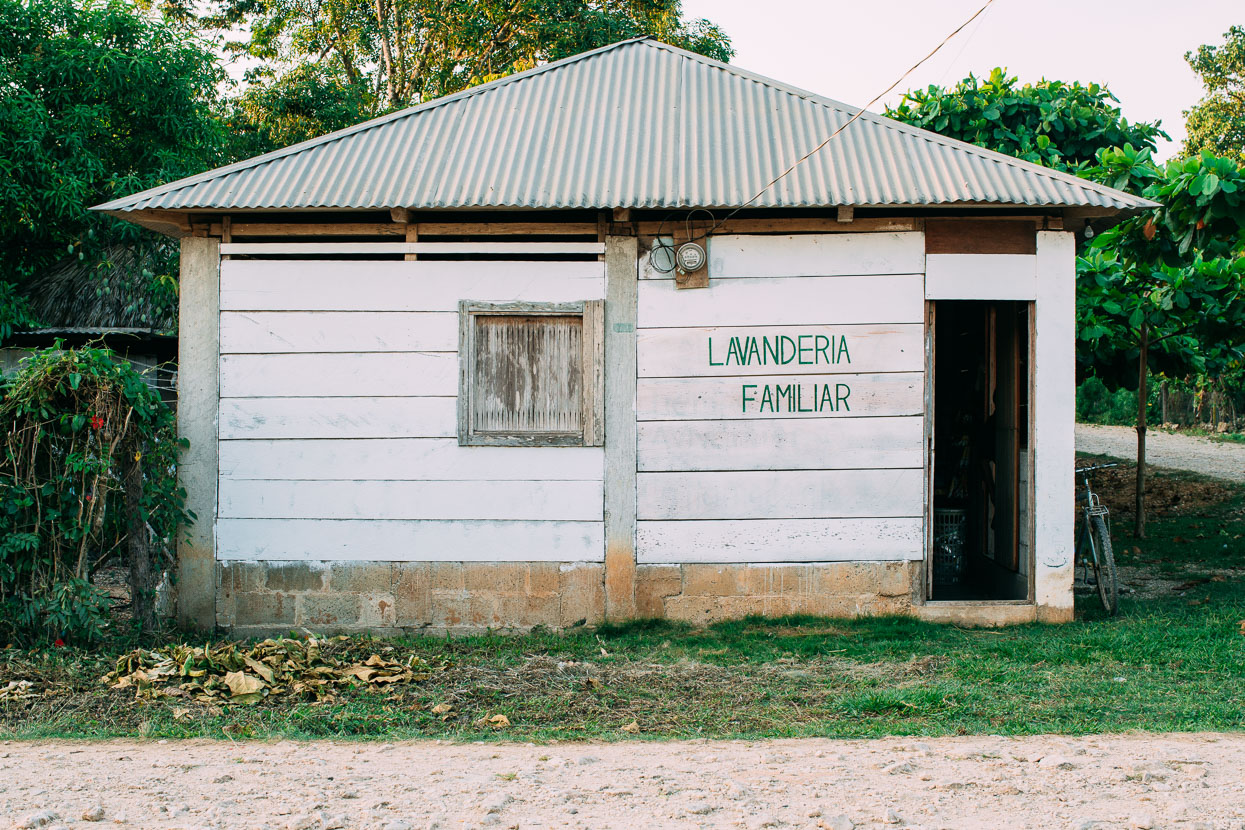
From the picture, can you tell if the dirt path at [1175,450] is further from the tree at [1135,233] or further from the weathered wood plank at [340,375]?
the weathered wood plank at [340,375]

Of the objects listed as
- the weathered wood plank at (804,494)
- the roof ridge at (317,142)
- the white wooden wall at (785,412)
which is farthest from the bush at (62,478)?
the weathered wood plank at (804,494)

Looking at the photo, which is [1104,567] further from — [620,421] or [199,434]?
[199,434]

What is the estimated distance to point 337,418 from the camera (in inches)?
278

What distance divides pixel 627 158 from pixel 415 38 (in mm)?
16244

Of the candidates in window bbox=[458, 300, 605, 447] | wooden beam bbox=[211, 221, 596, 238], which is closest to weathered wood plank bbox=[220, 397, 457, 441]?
window bbox=[458, 300, 605, 447]

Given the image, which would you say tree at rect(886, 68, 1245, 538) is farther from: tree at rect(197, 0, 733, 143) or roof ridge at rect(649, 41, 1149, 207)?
tree at rect(197, 0, 733, 143)

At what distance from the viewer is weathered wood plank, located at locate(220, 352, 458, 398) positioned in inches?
277

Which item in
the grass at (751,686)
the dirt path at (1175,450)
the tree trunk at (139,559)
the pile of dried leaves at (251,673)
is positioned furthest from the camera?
the dirt path at (1175,450)

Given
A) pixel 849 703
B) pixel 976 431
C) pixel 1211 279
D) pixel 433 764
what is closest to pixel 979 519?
pixel 976 431

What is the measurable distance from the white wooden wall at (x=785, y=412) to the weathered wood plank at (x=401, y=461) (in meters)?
0.57

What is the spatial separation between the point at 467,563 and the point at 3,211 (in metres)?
7.21

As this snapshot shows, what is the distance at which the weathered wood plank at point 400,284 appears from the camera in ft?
23.1

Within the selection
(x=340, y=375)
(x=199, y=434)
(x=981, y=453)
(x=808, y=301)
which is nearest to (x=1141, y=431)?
(x=981, y=453)

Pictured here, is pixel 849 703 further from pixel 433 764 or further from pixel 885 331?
pixel 885 331
